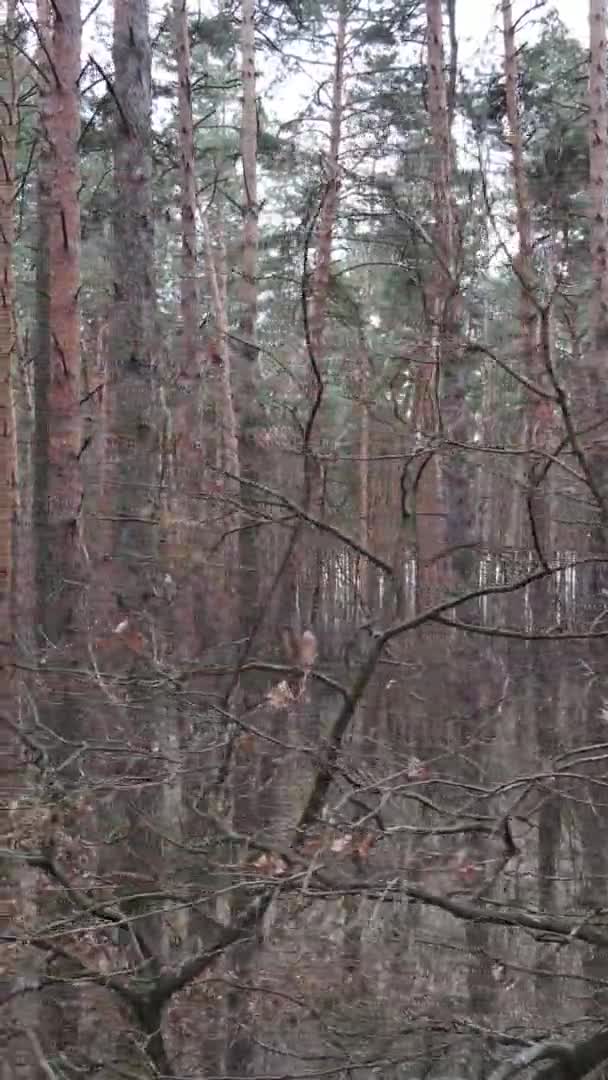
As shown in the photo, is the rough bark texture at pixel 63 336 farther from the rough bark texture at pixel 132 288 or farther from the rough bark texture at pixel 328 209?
the rough bark texture at pixel 328 209

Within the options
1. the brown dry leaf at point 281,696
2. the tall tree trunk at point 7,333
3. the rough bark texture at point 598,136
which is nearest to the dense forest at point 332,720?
the brown dry leaf at point 281,696

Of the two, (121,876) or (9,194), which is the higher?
(9,194)

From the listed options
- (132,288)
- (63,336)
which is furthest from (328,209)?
(63,336)

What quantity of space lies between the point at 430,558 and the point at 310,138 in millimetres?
10600

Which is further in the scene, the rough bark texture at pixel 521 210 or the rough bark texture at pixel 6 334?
the rough bark texture at pixel 6 334

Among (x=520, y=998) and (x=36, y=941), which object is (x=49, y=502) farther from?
(x=520, y=998)

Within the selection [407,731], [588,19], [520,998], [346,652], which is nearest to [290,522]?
[346,652]

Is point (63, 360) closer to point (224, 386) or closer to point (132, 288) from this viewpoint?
point (132, 288)

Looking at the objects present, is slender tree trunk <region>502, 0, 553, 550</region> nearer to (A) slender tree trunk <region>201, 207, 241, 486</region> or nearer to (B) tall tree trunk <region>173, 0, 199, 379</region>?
(A) slender tree trunk <region>201, 207, 241, 486</region>

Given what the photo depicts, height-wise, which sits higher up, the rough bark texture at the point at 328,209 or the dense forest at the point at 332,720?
the rough bark texture at the point at 328,209

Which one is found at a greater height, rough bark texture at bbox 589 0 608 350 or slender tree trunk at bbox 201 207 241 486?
rough bark texture at bbox 589 0 608 350

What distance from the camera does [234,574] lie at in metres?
5.32

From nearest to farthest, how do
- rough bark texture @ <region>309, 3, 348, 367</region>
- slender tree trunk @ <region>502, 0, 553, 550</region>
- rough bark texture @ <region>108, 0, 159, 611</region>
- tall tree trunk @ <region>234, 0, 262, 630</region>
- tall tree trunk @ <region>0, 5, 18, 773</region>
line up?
slender tree trunk @ <region>502, 0, 553, 550</region> → rough bark texture @ <region>309, 3, 348, 367</region> → tall tree trunk @ <region>234, 0, 262, 630</region> → rough bark texture @ <region>108, 0, 159, 611</region> → tall tree trunk @ <region>0, 5, 18, 773</region>

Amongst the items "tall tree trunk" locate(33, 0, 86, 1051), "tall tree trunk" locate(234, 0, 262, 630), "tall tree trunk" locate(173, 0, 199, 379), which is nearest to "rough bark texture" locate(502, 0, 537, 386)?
"tall tree trunk" locate(234, 0, 262, 630)
